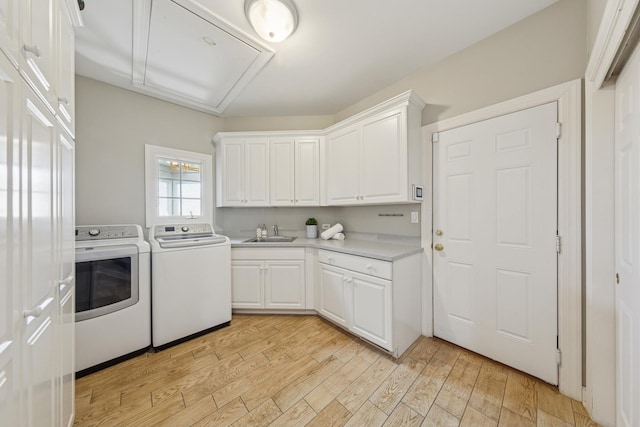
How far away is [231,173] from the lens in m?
2.94

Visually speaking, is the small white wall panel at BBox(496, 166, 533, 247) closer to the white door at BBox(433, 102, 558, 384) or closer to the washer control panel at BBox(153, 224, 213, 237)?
the white door at BBox(433, 102, 558, 384)

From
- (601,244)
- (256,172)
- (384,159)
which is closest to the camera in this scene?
(601,244)

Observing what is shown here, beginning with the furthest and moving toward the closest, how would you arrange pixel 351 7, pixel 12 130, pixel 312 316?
pixel 312 316, pixel 351 7, pixel 12 130

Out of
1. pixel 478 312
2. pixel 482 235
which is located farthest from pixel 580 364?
pixel 482 235

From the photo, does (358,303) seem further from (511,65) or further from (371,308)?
(511,65)

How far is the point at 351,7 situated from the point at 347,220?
210cm

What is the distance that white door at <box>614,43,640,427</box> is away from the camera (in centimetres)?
102

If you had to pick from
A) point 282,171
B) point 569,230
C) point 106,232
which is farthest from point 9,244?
point 569,230

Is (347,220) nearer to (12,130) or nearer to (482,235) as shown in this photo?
(482,235)

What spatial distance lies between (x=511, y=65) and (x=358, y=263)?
1.91 meters

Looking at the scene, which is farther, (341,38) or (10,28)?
(341,38)

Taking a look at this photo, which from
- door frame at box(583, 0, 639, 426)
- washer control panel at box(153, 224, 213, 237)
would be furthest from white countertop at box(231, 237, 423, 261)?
door frame at box(583, 0, 639, 426)

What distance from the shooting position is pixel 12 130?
2.02 feet

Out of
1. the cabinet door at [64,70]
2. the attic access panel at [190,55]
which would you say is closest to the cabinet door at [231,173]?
the attic access panel at [190,55]
